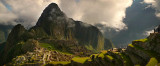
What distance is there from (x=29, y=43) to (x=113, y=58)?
6190 inches

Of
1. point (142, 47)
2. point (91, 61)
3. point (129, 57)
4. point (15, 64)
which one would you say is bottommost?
point (15, 64)

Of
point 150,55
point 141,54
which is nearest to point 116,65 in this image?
point 141,54

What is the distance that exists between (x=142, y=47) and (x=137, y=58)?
416 cm

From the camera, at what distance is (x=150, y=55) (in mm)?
31938

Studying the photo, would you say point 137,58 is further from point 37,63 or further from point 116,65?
point 37,63

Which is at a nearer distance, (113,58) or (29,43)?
(113,58)

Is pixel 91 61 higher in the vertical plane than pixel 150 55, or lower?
lower

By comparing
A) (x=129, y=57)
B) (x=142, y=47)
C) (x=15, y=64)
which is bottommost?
(x=15, y=64)

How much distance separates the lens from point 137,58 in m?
37.1

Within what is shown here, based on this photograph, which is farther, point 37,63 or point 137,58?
point 37,63

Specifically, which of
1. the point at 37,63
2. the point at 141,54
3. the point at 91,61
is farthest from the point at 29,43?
the point at 141,54

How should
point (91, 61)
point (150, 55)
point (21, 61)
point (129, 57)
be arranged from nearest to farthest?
point (150, 55)
point (129, 57)
point (91, 61)
point (21, 61)

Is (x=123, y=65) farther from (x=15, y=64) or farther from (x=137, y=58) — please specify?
(x=15, y=64)

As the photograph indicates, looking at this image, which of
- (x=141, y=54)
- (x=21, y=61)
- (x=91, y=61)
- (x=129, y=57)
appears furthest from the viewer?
(x=21, y=61)
